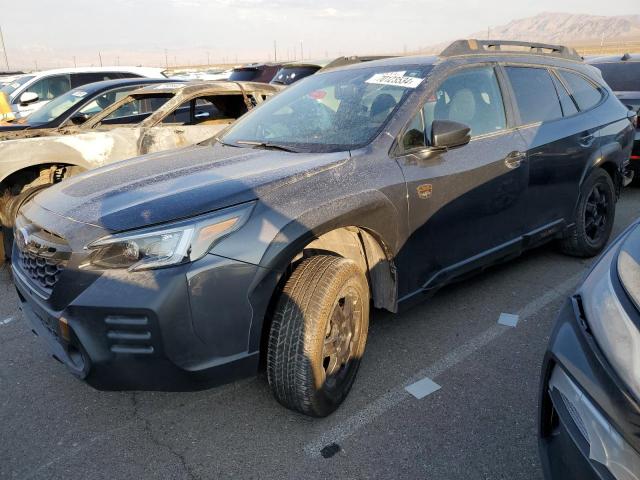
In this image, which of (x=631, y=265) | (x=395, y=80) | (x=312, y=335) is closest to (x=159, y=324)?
(x=312, y=335)

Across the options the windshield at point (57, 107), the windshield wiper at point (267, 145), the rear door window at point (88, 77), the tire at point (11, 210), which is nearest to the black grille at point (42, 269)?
the windshield wiper at point (267, 145)

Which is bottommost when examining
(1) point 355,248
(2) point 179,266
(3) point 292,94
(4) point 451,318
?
(4) point 451,318

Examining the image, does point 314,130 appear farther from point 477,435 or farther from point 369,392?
point 477,435

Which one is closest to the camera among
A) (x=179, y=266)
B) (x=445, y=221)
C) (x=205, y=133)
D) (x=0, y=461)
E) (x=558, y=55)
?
(x=179, y=266)

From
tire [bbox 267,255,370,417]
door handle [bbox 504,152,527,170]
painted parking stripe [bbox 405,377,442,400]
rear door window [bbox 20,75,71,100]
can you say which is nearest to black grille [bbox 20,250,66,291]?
tire [bbox 267,255,370,417]

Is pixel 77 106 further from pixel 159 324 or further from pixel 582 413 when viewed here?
pixel 582 413

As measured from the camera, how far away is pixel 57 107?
6637 millimetres

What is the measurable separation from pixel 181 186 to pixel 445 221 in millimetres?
1560

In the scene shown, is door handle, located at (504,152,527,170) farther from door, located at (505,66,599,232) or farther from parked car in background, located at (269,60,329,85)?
parked car in background, located at (269,60,329,85)

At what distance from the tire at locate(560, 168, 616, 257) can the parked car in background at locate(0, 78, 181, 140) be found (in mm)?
4858

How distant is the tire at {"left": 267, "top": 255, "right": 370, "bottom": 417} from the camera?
2.43m

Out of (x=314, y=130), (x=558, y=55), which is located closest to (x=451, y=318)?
(x=314, y=130)

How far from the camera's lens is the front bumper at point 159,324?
2117 mm

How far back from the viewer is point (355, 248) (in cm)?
294
